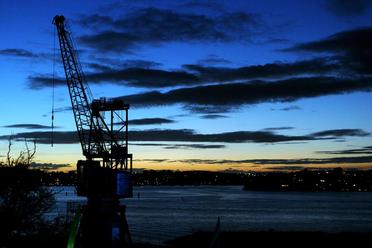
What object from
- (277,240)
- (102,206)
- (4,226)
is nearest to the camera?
(4,226)

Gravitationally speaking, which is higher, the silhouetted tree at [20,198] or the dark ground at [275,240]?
the silhouetted tree at [20,198]

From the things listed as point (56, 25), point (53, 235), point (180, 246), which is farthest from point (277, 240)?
point (56, 25)

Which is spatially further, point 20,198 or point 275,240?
point 275,240

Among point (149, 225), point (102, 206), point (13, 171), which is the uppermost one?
point (13, 171)

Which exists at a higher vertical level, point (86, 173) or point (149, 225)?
point (86, 173)

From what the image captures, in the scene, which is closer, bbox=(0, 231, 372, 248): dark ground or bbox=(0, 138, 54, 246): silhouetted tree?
bbox=(0, 138, 54, 246): silhouetted tree

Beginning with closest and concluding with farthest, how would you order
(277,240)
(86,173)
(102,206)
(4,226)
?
1. (4,226)
2. (102,206)
3. (86,173)
4. (277,240)

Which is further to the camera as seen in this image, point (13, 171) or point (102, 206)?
point (102, 206)

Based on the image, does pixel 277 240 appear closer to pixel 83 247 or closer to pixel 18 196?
pixel 83 247

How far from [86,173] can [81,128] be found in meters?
36.3

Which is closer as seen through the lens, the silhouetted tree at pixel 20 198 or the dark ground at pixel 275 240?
the silhouetted tree at pixel 20 198

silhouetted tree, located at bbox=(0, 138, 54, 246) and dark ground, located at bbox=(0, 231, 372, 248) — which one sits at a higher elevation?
silhouetted tree, located at bbox=(0, 138, 54, 246)

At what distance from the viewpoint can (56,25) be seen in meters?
84.0

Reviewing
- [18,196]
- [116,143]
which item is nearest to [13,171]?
[18,196]
